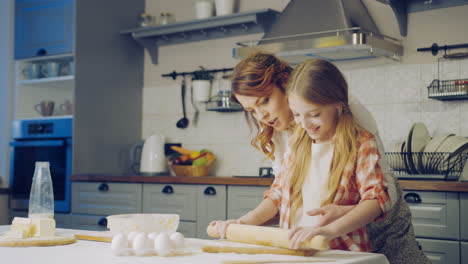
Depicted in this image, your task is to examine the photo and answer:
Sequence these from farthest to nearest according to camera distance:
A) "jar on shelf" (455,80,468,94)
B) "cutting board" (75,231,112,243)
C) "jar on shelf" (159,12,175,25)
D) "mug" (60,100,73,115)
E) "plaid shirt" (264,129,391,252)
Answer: "jar on shelf" (159,12,175,25), "mug" (60,100,73,115), "jar on shelf" (455,80,468,94), "cutting board" (75,231,112,243), "plaid shirt" (264,129,391,252)

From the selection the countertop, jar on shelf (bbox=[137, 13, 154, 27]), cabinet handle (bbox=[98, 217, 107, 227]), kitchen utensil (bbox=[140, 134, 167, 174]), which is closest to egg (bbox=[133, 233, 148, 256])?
the countertop

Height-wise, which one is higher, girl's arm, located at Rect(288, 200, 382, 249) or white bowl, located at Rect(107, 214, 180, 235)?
girl's arm, located at Rect(288, 200, 382, 249)

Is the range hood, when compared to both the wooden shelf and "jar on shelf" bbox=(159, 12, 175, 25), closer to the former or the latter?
"jar on shelf" bbox=(159, 12, 175, 25)

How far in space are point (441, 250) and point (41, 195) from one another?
1830 millimetres

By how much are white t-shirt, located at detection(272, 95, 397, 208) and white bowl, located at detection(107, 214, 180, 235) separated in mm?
457

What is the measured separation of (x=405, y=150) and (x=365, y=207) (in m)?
1.75

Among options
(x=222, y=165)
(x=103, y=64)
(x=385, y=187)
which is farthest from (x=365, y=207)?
(x=103, y=64)

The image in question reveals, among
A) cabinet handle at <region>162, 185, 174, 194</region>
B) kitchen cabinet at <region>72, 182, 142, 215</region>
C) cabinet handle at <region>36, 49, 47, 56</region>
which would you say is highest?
cabinet handle at <region>36, 49, 47, 56</region>

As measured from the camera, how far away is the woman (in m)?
1.87

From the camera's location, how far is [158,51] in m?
4.82

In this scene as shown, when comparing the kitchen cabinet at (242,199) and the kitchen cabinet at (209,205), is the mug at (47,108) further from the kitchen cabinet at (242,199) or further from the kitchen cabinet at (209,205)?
the kitchen cabinet at (242,199)

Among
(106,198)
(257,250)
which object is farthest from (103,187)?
(257,250)

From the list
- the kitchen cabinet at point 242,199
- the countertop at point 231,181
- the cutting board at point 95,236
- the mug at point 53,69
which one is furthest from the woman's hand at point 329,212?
the mug at point 53,69

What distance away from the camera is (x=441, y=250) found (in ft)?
9.48
